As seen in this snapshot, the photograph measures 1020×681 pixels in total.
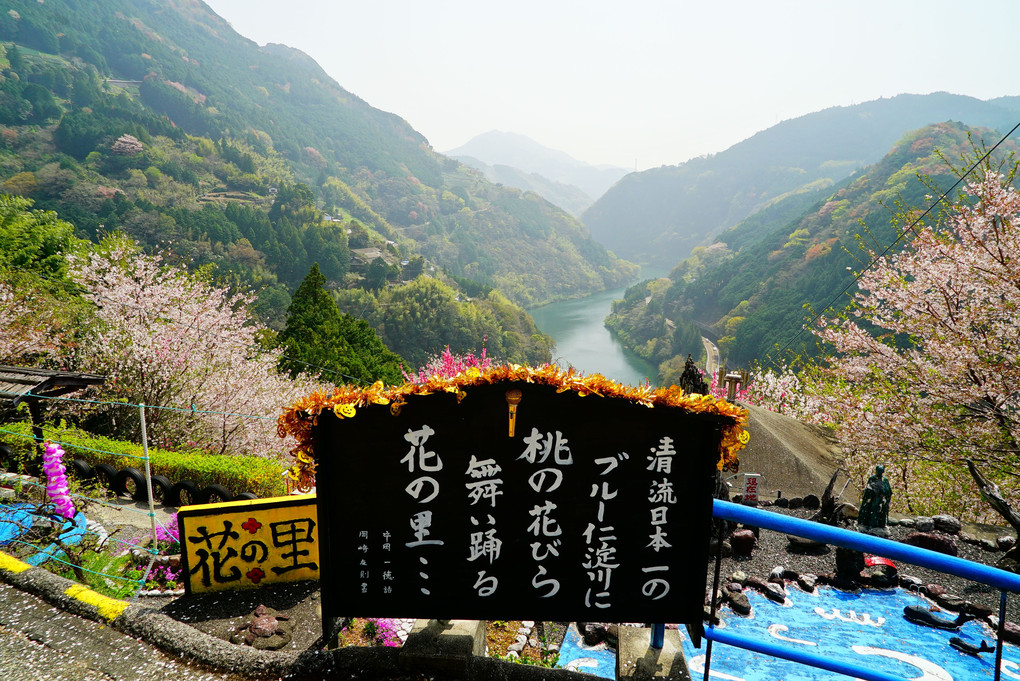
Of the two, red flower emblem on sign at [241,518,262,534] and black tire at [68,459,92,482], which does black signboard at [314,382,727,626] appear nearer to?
red flower emblem on sign at [241,518,262,534]

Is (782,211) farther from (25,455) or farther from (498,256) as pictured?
(25,455)

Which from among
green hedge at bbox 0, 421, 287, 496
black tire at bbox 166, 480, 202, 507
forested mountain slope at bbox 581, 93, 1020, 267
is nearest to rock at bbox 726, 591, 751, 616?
green hedge at bbox 0, 421, 287, 496

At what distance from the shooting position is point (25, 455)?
252 inches

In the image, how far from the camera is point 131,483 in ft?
21.8

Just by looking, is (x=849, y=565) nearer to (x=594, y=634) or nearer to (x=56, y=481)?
(x=594, y=634)

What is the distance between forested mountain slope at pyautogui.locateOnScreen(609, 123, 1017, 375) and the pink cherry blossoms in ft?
119

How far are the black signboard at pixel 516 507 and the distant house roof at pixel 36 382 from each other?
16.9ft

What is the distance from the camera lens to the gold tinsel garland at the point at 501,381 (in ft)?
7.47

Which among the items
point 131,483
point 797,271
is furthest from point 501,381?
point 797,271

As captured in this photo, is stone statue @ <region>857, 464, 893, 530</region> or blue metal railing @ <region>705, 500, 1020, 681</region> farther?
stone statue @ <region>857, 464, 893, 530</region>

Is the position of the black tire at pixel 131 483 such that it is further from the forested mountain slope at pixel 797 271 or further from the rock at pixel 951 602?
the forested mountain slope at pixel 797 271

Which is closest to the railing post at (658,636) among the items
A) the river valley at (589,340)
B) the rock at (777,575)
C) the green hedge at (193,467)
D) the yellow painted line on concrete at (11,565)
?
the rock at (777,575)

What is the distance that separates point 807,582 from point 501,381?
4748 mm

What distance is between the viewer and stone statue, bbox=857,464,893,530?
593 cm
